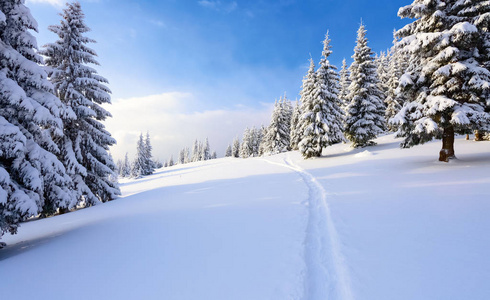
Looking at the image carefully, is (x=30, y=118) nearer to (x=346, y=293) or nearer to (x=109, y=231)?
(x=109, y=231)

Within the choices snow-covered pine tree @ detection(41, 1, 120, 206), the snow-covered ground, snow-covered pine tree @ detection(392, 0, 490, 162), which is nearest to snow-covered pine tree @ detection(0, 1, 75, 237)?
the snow-covered ground

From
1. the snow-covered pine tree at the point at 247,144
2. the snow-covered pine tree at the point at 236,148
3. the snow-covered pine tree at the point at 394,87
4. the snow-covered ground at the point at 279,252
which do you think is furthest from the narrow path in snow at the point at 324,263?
the snow-covered pine tree at the point at 236,148

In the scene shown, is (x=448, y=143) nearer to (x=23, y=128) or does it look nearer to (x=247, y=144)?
(x=23, y=128)

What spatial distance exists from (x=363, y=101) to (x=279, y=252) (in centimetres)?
2394

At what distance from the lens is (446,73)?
414 inches

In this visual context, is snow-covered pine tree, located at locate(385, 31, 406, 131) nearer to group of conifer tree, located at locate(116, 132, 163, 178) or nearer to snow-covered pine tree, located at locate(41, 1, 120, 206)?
snow-covered pine tree, located at locate(41, 1, 120, 206)

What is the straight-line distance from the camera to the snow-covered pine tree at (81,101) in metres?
13.0

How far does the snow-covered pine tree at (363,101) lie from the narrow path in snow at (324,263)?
20626 millimetres

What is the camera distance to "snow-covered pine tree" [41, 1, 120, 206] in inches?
513

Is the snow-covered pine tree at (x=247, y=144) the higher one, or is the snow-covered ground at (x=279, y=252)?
the snow-covered pine tree at (x=247, y=144)

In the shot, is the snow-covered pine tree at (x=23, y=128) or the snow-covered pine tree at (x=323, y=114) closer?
the snow-covered pine tree at (x=23, y=128)

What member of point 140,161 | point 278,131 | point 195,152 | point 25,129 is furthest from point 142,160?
point 195,152

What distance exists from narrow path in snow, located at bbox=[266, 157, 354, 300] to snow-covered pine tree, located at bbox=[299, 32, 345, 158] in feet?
59.3

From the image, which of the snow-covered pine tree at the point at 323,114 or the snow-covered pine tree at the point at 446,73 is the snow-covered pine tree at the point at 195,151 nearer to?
the snow-covered pine tree at the point at 323,114
